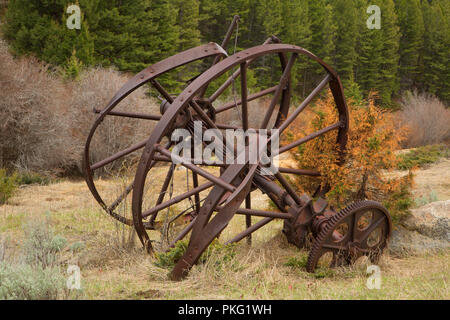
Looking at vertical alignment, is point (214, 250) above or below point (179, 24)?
below

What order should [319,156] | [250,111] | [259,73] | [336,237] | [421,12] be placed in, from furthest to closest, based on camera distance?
[421,12]
[259,73]
[250,111]
[319,156]
[336,237]

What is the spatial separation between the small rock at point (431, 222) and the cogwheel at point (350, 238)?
1029 mm

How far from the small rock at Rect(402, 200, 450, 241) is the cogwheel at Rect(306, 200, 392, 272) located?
1029mm

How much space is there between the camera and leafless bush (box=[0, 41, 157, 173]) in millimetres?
14312

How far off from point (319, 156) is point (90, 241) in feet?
11.5

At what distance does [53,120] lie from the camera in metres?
15.0

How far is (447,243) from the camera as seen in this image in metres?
6.28

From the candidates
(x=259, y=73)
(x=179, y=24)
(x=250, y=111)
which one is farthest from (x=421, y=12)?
(x=250, y=111)

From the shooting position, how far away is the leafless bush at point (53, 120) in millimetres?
14312

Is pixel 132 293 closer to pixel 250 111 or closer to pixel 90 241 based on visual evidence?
pixel 90 241

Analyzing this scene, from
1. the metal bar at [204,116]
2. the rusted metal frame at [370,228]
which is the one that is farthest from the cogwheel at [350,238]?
the metal bar at [204,116]

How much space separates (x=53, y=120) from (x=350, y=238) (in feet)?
39.8

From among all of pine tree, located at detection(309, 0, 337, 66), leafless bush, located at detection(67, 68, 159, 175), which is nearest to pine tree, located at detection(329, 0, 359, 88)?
pine tree, located at detection(309, 0, 337, 66)

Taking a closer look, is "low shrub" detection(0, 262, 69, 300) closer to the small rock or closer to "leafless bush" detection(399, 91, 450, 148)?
the small rock
